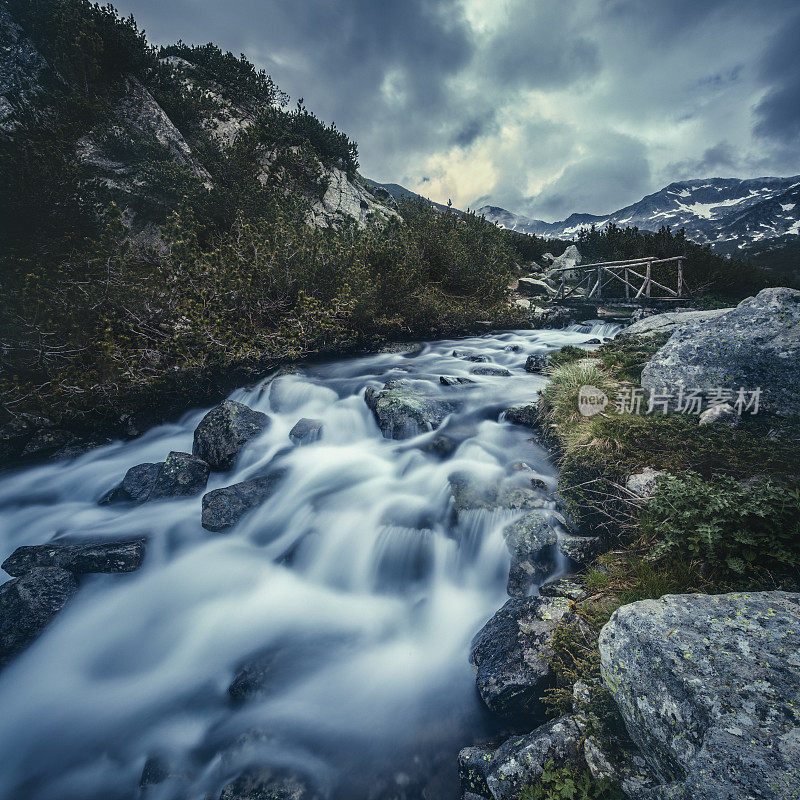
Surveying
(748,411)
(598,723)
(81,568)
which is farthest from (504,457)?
(81,568)

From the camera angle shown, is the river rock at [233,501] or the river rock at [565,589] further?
the river rock at [233,501]

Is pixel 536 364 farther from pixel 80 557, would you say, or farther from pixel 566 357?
pixel 80 557

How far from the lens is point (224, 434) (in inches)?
265

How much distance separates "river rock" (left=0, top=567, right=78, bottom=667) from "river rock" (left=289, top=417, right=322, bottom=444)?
3850mm

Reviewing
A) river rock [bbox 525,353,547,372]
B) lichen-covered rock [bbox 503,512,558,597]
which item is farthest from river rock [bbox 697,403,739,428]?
river rock [bbox 525,353,547,372]

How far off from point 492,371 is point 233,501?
7687 millimetres

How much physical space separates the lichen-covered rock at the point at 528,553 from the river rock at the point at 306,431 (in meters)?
4.52

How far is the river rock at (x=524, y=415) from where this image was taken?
707 cm

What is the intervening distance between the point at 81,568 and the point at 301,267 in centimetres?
803

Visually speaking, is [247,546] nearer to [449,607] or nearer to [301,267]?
[449,607]

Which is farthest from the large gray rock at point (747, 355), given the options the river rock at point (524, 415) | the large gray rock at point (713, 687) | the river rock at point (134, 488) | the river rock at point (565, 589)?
the river rock at point (134, 488)

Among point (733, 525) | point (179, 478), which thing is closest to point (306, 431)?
point (179, 478)

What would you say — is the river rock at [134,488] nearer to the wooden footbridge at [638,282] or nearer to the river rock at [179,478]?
the river rock at [179,478]

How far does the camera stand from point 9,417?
6.54m
